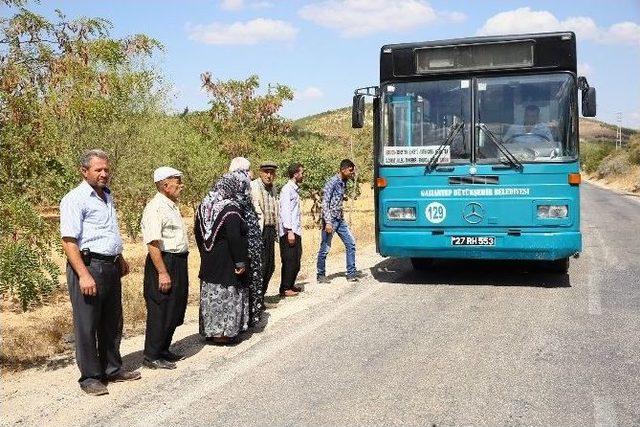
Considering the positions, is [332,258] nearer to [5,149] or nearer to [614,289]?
[614,289]

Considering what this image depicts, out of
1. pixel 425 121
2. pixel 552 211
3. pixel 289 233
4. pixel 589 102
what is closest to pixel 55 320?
pixel 289 233

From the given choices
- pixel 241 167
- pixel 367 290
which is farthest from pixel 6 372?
pixel 367 290

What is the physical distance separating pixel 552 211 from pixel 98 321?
18.6 ft

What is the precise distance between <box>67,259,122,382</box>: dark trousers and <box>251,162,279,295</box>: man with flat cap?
289 centimetres

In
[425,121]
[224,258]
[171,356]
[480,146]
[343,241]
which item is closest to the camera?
[171,356]

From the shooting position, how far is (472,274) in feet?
32.5

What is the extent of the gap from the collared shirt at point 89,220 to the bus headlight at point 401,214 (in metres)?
4.68

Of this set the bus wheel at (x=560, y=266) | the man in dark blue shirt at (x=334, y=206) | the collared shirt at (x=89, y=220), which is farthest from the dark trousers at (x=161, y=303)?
the bus wheel at (x=560, y=266)

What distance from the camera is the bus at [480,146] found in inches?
323

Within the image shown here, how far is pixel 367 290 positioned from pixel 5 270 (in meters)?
4.85

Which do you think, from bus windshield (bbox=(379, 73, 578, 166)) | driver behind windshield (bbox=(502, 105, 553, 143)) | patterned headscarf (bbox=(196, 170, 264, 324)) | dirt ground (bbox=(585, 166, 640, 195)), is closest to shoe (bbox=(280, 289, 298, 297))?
patterned headscarf (bbox=(196, 170, 264, 324))

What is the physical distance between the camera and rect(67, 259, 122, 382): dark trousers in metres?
4.73

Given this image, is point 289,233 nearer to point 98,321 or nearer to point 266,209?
point 266,209

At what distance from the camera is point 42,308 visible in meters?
10.8
